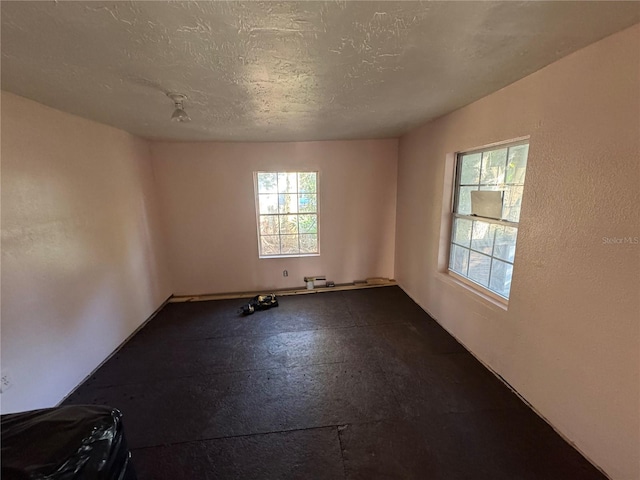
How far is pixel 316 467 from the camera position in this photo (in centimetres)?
153

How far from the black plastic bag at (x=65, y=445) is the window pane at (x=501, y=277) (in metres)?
2.62

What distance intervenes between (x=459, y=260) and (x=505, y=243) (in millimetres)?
695

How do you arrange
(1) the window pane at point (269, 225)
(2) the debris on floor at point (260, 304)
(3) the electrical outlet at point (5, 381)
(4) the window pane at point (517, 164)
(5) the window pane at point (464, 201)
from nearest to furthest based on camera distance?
(3) the electrical outlet at point (5, 381)
(4) the window pane at point (517, 164)
(5) the window pane at point (464, 201)
(2) the debris on floor at point (260, 304)
(1) the window pane at point (269, 225)

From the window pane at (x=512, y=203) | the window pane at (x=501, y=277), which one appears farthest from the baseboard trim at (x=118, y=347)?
the window pane at (x=512, y=203)

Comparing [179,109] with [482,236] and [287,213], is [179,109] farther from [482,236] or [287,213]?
[482,236]

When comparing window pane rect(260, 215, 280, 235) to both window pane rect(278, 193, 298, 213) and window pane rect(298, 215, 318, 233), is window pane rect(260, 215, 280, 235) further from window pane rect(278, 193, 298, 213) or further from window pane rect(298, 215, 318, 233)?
window pane rect(298, 215, 318, 233)

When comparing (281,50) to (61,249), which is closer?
(281,50)

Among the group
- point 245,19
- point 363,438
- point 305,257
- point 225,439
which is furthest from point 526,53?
point 305,257

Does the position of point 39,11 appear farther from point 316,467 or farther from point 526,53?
point 316,467

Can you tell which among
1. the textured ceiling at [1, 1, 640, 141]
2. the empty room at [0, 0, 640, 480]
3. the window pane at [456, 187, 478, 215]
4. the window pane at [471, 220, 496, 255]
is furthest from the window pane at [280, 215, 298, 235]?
the window pane at [471, 220, 496, 255]

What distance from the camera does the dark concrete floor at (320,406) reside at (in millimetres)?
1543

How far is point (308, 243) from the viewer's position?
13.7ft

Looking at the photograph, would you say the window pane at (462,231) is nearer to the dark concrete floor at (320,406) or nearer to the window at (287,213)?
the dark concrete floor at (320,406)

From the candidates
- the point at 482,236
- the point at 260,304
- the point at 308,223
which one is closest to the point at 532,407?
the point at 482,236
